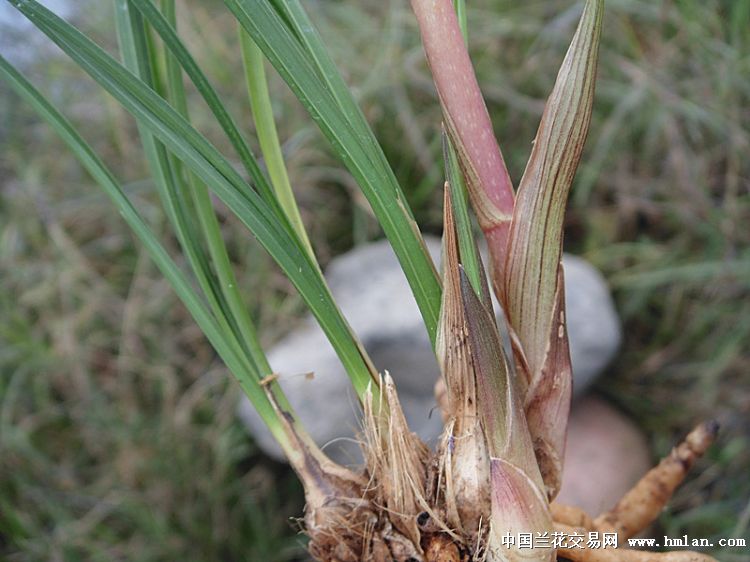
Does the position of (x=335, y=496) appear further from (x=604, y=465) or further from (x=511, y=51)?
(x=511, y=51)

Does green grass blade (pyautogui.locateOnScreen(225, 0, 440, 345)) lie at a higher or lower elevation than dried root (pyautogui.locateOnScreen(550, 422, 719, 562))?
higher

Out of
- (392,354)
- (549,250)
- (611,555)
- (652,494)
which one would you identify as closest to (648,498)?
(652,494)

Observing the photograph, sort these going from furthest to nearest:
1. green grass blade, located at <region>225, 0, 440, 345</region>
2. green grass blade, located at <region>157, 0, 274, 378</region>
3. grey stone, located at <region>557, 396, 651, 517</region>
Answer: grey stone, located at <region>557, 396, 651, 517</region>, green grass blade, located at <region>157, 0, 274, 378</region>, green grass blade, located at <region>225, 0, 440, 345</region>

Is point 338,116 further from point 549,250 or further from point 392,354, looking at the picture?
point 392,354

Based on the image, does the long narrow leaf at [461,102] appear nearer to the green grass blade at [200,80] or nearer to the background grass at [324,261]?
the green grass blade at [200,80]

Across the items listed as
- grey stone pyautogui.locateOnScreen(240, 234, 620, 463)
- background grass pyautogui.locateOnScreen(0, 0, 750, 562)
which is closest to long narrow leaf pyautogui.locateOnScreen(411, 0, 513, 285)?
grey stone pyautogui.locateOnScreen(240, 234, 620, 463)

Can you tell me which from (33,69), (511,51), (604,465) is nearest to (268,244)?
(604,465)

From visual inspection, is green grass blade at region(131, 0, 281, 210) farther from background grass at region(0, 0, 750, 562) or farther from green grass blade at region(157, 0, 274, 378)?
background grass at region(0, 0, 750, 562)
